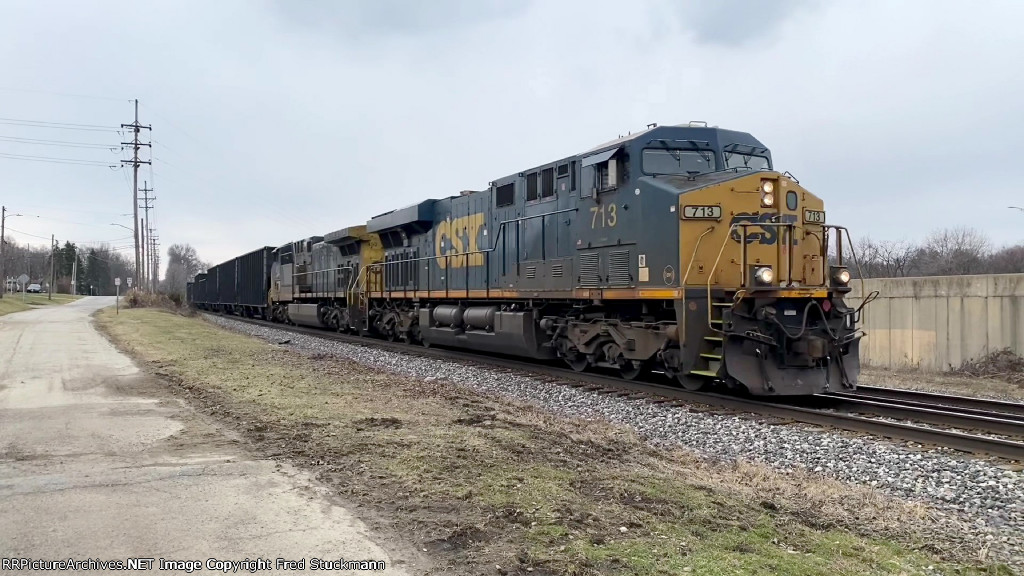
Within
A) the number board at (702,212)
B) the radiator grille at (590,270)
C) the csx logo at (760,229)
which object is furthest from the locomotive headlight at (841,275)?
the radiator grille at (590,270)

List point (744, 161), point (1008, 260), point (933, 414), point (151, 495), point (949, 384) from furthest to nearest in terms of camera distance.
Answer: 1. point (1008, 260)
2. point (949, 384)
3. point (744, 161)
4. point (933, 414)
5. point (151, 495)

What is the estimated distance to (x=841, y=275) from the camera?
9.80m

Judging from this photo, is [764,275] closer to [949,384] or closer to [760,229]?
[760,229]

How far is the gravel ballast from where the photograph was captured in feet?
16.2

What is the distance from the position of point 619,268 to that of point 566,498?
6497 mm

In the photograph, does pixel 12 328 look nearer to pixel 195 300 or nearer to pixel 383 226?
pixel 383 226

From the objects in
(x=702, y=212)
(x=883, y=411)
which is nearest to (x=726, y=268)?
(x=702, y=212)

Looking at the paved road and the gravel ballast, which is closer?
the paved road

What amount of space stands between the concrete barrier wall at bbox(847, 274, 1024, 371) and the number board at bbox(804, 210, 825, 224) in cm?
560

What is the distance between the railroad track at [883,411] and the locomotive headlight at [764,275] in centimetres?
158

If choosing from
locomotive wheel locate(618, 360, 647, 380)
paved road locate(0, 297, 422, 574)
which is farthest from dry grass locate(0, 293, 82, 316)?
locomotive wheel locate(618, 360, 647, 380)

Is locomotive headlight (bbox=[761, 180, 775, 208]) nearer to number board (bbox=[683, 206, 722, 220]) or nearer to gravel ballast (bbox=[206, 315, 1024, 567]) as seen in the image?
number board (bbox=[683, 206, 722, 220])

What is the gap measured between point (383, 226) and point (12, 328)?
14677 mm

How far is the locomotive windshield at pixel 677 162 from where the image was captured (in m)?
10.5
